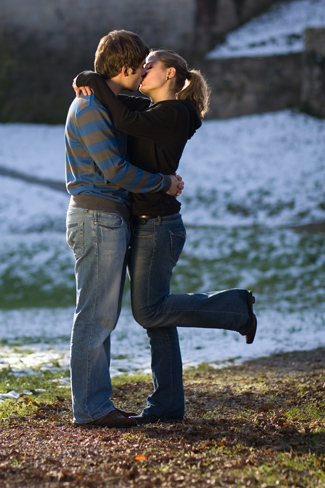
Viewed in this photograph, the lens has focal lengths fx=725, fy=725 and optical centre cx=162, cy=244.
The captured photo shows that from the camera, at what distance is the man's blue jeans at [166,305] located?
3.84 m

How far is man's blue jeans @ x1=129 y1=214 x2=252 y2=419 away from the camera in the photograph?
12.6 feet

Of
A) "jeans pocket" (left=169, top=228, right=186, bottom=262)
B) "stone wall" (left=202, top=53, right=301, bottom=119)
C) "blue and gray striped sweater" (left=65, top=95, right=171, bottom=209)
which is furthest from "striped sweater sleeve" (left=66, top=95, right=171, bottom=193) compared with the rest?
"stone wall" (left=202, top=53, right=301, bottom=119)

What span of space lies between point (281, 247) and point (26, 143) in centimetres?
1093

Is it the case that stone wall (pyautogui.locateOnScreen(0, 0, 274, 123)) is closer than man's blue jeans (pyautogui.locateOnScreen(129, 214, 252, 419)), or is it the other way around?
man's blue jeans (pyautogui.locateOnScreen(129, 214, 252, 419))

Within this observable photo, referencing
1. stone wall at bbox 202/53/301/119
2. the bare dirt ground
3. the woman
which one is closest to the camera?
the bare dirt ground

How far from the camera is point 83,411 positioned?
3.81 metres

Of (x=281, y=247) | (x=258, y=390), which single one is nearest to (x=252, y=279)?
(x=281, y=247)

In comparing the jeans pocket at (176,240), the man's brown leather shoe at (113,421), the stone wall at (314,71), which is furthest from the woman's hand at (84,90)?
the stone wall at (314,71)

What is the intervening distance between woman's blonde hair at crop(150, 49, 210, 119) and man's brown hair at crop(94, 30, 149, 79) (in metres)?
0.16

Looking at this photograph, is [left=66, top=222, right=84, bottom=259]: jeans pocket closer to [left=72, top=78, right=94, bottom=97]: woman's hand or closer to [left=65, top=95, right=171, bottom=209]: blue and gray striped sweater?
[left=65, top=95, right=171, bottom=209]: blue and gray striped sweater

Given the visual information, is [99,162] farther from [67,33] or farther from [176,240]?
[67,33]

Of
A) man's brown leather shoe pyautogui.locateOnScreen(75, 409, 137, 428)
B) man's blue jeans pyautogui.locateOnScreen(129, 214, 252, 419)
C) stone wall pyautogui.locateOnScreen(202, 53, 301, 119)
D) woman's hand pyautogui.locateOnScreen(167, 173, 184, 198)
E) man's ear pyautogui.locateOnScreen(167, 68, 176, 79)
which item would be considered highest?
man's ear pyautogui.locateOnScreen(167, 68, 176, 79)

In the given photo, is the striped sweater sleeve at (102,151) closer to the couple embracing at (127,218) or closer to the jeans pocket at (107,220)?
the couple embracing at (127,218)

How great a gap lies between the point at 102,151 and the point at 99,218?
35 centimetres
